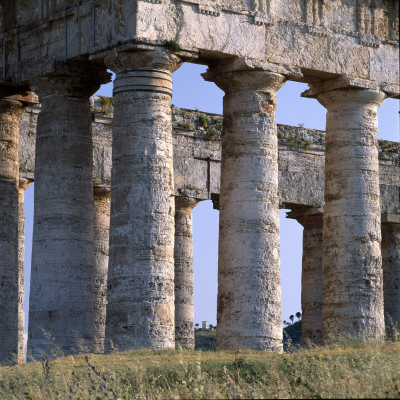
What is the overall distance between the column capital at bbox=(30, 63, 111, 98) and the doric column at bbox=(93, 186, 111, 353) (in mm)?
7360

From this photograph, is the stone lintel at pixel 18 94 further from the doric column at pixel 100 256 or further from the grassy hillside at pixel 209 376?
the grassy hillside at pixel 209 376

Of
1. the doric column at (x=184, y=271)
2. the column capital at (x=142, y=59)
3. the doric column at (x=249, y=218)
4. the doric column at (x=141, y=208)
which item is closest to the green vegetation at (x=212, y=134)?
the doric column at (x=184, y=271)

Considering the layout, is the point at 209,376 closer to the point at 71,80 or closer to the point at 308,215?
the point at 71,80

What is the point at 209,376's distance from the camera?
2366cm

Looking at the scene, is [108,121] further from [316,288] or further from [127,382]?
[127,382]

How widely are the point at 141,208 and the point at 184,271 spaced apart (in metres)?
12.4

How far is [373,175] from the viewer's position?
34.4m

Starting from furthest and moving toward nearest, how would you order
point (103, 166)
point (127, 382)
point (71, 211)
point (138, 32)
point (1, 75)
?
point (103, 166) < point (1, 75) < point (71, 211) < point (138, 32) < point (127, 382)

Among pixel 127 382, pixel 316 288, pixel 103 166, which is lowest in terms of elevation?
pixel 127 382

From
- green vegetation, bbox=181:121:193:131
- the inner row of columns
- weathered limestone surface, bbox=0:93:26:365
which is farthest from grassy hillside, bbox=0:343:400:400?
green vegetation, bbox=181:121:193:131

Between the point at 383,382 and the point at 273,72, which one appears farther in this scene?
the point at 273,72

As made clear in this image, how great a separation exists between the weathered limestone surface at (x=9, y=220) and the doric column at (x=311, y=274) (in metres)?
12.9

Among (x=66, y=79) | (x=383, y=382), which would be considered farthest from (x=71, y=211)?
(x=383, y=382)

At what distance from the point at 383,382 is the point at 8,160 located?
17.5 m
